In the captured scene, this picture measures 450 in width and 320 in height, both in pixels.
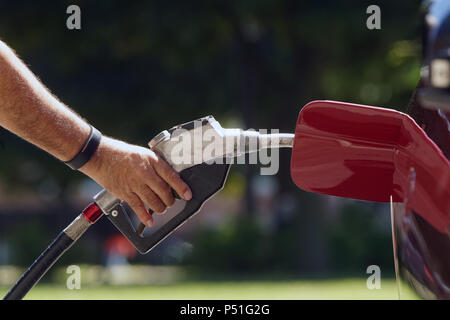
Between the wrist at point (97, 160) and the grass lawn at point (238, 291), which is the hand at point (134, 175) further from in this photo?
the grass lawn at point (238, 291)

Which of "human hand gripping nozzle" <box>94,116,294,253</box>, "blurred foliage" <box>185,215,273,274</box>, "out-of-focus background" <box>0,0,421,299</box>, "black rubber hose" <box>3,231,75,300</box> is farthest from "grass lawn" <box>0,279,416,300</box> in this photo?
"black rubber hose" <box>3,231,75,300</box>

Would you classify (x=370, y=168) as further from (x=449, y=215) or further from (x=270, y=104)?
(x=270, y=104)

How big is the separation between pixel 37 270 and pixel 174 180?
420 millimetres

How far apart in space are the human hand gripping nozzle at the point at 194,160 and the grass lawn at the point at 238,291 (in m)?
6.85

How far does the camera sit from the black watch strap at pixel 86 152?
2359 mm

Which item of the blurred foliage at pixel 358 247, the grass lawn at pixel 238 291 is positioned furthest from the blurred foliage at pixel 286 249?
the grass lawn at pixel 238 291

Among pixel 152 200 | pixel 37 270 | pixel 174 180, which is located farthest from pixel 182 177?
pixel 37 270

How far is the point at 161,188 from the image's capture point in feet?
7.45

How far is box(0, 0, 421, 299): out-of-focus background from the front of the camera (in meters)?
12.5

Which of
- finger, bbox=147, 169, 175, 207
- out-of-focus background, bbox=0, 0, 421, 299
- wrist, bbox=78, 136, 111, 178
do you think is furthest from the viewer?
out-of-focus background, bbox=0, 0, 421, 299

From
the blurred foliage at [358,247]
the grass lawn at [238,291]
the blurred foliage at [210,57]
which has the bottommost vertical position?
the blurred foliage at [358,247]

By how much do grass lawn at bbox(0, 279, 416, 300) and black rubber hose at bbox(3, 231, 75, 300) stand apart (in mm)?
7014

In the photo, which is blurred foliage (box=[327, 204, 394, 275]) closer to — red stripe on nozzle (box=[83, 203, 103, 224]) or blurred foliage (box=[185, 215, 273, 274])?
blurred foliage (box=[185, 215, 273, 274])
